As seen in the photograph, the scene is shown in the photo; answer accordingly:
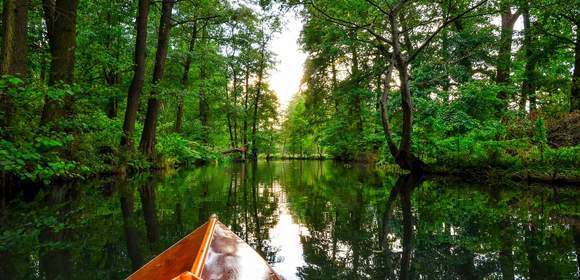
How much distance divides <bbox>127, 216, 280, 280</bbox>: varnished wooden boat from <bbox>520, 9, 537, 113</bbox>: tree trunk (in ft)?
49.8

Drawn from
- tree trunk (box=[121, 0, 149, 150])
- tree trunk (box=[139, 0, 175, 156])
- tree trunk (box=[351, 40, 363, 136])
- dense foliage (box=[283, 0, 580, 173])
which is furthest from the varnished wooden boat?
tree trunk (box=[351, 40, 363, 136])

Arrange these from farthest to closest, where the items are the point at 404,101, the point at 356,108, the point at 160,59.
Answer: the point at 356,108
the point at 160,59
the point at 404,101

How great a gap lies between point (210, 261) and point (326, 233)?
2.50 m

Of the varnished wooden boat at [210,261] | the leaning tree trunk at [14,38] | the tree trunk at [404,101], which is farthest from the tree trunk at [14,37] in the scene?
the tree trunk at [404,101]

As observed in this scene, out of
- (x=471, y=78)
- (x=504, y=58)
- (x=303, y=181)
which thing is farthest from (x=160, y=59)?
(x=504, y=58)

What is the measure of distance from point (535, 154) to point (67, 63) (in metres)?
12.0

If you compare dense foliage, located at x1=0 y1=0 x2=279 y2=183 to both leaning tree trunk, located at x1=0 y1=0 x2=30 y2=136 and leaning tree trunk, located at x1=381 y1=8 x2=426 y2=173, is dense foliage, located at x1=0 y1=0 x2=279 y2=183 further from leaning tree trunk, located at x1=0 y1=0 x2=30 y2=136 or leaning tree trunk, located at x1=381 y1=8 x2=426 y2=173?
leaning tree trunk, located at x1=381 y1=8 x2=426 y2=173

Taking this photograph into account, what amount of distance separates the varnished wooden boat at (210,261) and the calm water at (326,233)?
2.82 feet

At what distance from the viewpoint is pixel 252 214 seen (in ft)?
17.0

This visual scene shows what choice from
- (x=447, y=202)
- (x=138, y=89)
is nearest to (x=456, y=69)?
(x=447, y=202)

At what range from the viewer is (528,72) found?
1508 centimetres

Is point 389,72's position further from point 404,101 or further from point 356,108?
point 356,108

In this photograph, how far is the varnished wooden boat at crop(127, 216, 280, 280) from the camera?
5.38ft

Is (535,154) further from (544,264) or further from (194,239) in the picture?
(194,239)
